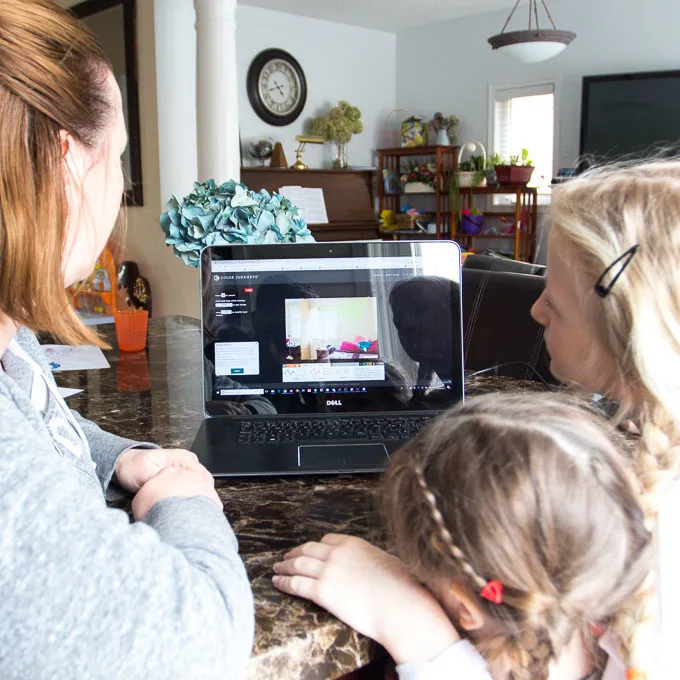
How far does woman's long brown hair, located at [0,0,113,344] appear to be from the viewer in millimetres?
547

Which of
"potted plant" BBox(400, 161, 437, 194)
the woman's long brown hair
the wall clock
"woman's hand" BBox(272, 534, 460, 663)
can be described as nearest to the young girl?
"woman's hand" BBox(272, 534, 460, 663)

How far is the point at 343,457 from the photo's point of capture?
0.98 metres

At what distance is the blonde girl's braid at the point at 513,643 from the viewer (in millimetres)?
608

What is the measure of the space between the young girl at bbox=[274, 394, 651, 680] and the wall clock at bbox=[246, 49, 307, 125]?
601cm

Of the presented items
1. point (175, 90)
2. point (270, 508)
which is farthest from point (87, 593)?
point (175, 90)

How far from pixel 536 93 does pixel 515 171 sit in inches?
34.0

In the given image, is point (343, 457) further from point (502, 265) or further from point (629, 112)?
point (629, 112)

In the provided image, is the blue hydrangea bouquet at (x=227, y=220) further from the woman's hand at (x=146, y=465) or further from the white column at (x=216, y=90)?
the white column at (x=216, y=90)

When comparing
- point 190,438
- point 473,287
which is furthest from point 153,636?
point 473,287

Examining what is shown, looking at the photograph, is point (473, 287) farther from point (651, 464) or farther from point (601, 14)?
point (601, 14)

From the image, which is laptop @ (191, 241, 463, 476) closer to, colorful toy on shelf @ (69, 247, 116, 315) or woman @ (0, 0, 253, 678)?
woman @ (0, 0, 253, 678)

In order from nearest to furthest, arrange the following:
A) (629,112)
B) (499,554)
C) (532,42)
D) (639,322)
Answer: (499,554)
(639,322)
(532,42)
(629,112)

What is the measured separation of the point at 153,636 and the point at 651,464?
0.47m

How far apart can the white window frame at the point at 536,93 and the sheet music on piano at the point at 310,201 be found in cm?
180
